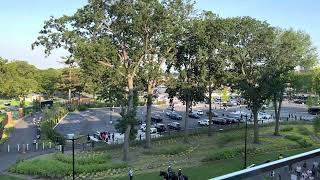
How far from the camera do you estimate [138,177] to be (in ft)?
107

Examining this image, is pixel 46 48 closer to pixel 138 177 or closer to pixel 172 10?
pixel 172 10

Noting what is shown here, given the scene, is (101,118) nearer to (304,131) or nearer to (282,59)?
(304,131)

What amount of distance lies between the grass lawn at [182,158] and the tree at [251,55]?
421 cm

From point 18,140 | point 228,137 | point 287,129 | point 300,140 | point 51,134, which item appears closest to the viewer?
point 300,140

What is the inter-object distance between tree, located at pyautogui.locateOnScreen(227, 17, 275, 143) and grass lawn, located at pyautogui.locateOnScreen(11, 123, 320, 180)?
4213 mm

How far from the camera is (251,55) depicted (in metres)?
49.1

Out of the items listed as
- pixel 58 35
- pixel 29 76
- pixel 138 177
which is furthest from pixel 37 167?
pixel 29 76

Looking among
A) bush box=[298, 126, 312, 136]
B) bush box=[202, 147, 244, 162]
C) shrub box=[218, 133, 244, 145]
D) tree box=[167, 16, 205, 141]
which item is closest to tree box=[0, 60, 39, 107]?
tree box=[167, 16, 205, 141]

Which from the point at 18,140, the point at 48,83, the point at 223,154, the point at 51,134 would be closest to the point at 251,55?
the point at 223,154

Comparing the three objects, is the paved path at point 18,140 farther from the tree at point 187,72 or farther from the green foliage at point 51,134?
the tree at point 187,72

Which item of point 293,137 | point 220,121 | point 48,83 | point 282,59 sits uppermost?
point 282,59

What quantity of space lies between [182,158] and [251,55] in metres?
15.4

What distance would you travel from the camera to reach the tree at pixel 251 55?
47.9 metres

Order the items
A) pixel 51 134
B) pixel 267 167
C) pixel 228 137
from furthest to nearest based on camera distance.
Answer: pixel 51 134
pixel 228 137
pixel 267 167
